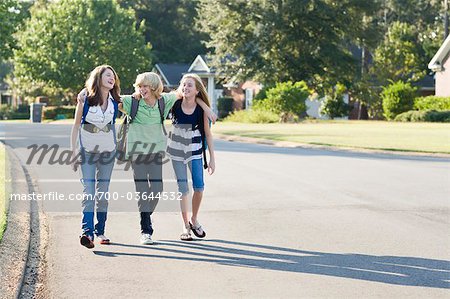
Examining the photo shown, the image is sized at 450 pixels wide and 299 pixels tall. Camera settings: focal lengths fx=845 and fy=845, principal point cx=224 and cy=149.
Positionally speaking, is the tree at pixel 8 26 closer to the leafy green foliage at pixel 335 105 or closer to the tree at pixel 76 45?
the leafy green foliage at pixel 335 105

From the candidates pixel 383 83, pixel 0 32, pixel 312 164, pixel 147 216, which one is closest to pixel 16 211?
pixel 147 216

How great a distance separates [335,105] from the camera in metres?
61.7

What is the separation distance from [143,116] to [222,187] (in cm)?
614

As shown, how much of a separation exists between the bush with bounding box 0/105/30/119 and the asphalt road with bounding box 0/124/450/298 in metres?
61.8

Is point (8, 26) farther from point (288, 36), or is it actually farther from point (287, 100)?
point (288, 36)

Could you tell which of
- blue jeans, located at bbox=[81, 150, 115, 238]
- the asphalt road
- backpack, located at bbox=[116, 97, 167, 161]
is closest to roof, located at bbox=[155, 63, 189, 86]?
the asphalt road

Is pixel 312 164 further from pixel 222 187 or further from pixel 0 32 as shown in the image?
pixel 0 32

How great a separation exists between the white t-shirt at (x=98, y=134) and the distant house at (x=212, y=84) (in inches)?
2305

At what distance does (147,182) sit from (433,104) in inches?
1730

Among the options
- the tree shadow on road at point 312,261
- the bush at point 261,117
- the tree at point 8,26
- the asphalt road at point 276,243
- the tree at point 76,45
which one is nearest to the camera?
the asphalt road at point 276,243

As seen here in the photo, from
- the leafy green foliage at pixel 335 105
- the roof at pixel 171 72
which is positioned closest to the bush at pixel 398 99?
the leafy green foliage at pixel 335 105

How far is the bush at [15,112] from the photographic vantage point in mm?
76750

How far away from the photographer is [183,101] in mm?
9477

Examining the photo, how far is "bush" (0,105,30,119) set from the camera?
7675cm
